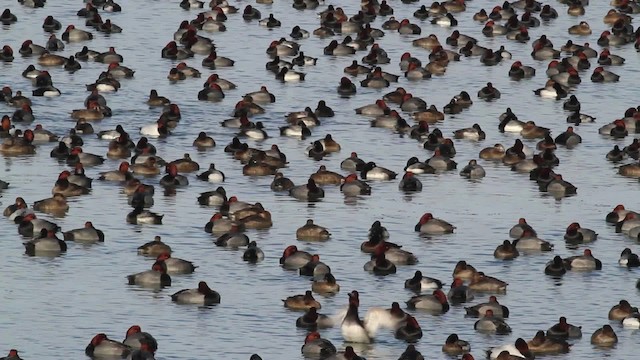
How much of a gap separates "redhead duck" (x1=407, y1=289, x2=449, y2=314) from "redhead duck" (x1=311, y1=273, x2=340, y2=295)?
112 inches

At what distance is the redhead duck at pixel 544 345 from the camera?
2281 inches

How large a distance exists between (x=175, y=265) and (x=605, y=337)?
14.3 metres

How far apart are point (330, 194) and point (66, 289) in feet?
52.9

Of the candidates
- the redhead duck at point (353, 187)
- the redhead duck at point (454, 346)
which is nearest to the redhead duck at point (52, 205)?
the redhead duck at point (353, 187)

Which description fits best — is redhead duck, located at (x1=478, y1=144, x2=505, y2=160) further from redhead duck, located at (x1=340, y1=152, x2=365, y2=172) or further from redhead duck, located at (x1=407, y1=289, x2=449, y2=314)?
redhead duck, located at (x1=407, y1=289, x2=449, y2=314)

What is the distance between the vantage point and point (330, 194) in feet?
254

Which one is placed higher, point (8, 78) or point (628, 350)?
point (628, 350)

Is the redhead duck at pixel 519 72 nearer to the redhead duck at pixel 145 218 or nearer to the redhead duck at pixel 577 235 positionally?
the redhead duck at pixel 577 235

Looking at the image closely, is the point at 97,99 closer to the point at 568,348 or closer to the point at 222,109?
the point at 222,109

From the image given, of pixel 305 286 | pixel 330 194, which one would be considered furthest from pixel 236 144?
pixel 305 286

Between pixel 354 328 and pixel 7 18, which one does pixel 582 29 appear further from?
pixel 354 328

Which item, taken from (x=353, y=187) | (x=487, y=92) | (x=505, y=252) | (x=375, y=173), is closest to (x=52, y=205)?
(x=353, y=187)

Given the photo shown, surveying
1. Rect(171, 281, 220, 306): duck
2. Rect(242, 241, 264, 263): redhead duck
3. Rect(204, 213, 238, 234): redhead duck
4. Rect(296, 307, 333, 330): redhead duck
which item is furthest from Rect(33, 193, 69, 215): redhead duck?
Rect(296, 307, 333, 330): redhead duck

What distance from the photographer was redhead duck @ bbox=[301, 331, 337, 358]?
2217 inches
